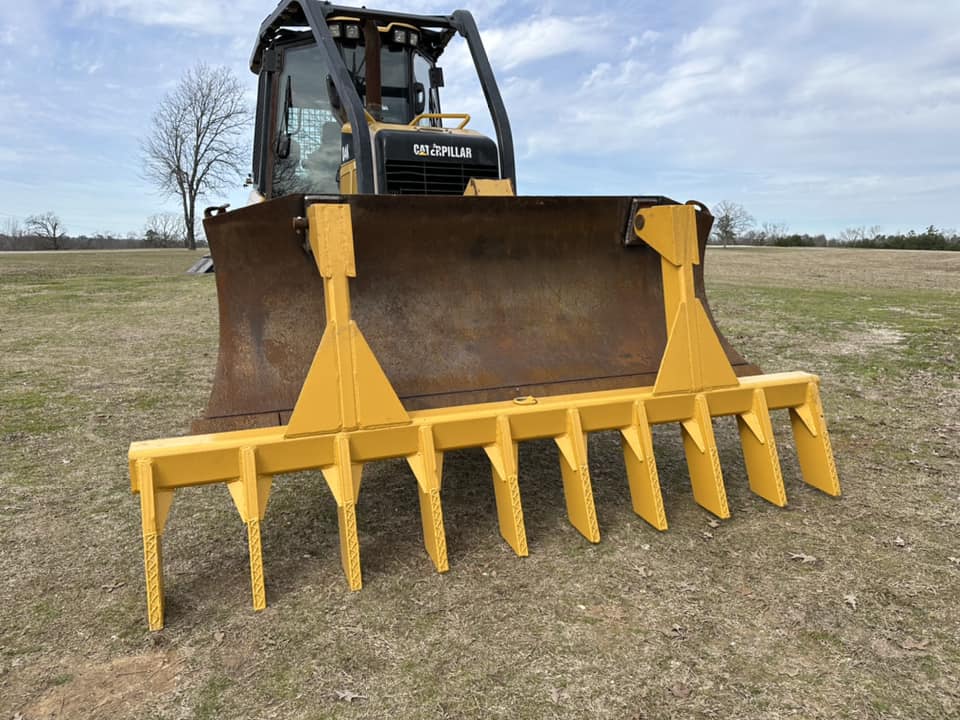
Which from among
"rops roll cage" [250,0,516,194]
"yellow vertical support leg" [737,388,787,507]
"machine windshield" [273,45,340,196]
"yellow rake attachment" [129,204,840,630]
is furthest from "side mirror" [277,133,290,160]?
"yellow vertical support leg" [737,388,787,507]

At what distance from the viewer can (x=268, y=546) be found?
3.35m

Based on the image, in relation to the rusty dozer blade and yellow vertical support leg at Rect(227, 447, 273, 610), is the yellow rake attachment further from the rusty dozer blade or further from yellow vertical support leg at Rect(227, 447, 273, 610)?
the rusty dozer blade

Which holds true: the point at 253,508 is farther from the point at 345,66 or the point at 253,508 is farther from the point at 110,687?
the point at 345,66

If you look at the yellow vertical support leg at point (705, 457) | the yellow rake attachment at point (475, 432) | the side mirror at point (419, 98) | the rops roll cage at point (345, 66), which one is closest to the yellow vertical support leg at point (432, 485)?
the yellow rake attachment at point (475, 432)

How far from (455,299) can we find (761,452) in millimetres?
1786

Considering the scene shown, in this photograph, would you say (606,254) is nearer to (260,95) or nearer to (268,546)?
(268,546)

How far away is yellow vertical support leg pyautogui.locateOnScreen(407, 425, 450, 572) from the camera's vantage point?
2.96 metres

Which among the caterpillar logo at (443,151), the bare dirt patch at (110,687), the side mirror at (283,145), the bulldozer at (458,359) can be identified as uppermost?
the side mirror at (283,145)

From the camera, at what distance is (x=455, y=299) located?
3.47 meters

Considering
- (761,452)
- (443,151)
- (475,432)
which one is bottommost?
(761,452)

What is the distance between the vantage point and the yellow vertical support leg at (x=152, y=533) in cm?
263

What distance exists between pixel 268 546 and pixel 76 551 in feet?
2.99

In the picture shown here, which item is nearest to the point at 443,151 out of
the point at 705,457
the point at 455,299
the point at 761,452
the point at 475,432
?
the point at 455,299

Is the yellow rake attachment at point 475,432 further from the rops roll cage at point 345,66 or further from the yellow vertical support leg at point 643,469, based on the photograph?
the rops roll cage at point 345,66
